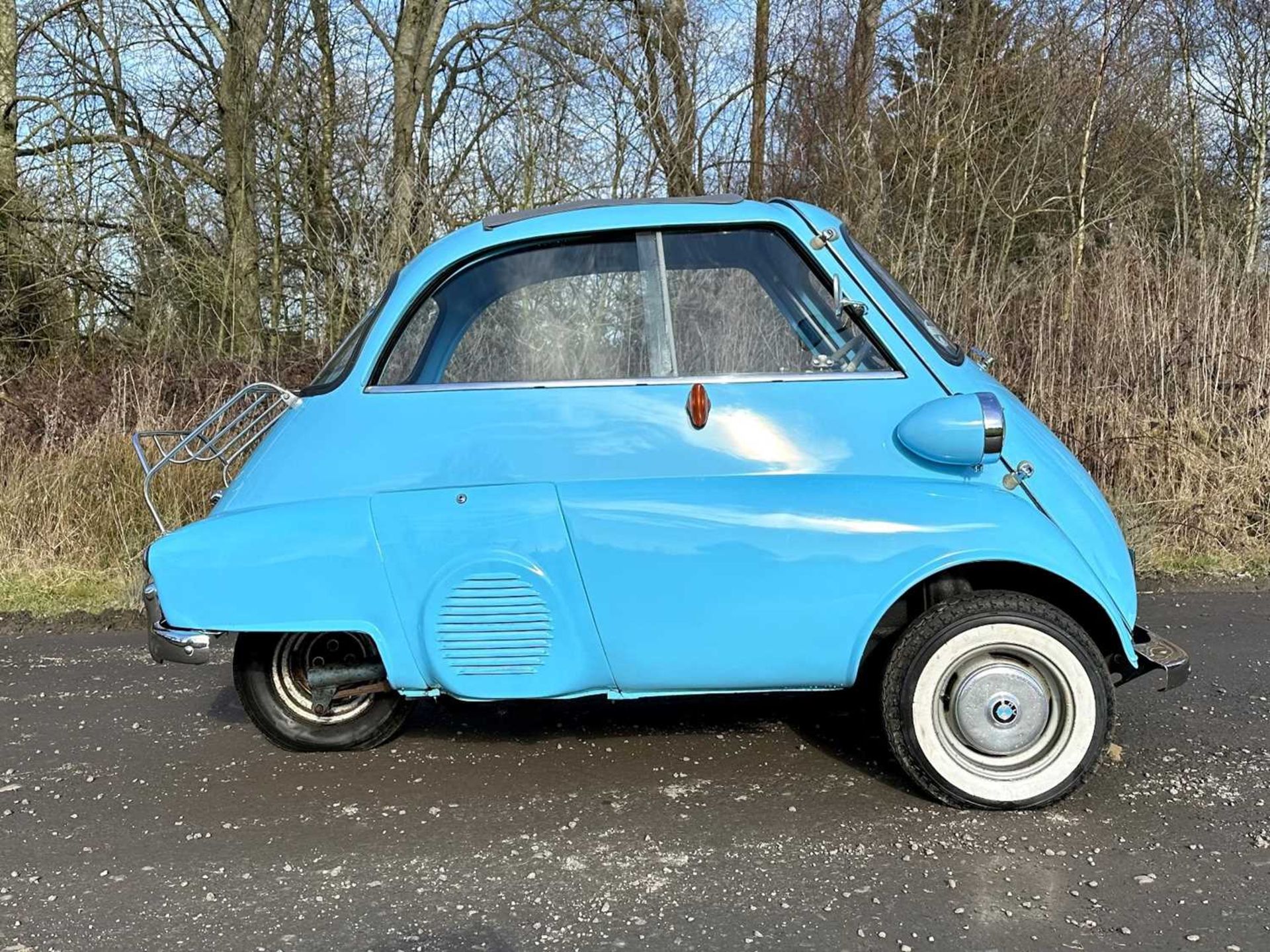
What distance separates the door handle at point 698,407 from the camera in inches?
126

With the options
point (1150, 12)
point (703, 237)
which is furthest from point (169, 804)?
point (1150, 12)

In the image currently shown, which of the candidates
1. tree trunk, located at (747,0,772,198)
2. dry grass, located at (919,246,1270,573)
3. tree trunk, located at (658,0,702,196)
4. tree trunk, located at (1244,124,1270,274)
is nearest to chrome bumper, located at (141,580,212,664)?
dry grass, located at (919,246,1270,573)

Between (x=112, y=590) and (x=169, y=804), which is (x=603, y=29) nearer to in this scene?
(x=112, y=590)

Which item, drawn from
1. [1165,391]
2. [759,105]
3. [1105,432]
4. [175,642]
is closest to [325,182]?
[759,105]

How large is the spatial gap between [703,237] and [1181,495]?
212 inches

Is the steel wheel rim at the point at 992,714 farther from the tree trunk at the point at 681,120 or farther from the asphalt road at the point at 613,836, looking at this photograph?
the tree trunk at the point at 681,120

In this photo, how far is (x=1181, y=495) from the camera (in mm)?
7180

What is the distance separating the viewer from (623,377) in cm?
329

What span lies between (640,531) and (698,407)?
0.44 meters

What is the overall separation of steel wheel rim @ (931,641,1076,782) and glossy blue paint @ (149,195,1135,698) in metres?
0.27

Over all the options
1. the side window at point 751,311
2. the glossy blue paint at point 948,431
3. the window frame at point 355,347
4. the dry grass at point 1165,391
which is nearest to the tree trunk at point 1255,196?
the dry grass at point 1165,391

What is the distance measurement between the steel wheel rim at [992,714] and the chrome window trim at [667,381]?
940 mm

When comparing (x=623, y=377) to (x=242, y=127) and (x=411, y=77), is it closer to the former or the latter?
(x=242, y=127)

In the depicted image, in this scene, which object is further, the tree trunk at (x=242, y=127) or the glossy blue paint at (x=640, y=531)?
the tree trunk at (x=242, y=127)
